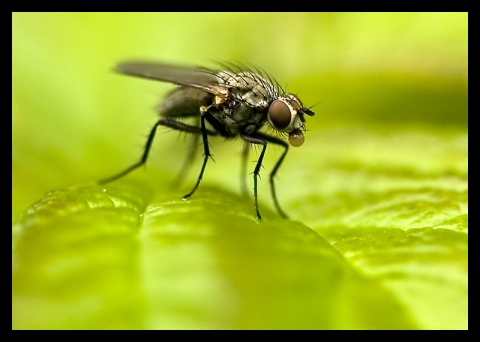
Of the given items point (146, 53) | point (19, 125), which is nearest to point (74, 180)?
point (19, 125)

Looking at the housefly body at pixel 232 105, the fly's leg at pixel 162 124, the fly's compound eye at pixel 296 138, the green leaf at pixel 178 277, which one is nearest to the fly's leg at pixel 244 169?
the housefly body at pixel 232 105

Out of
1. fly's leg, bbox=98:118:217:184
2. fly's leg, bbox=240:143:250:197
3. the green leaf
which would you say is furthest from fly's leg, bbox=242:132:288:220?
the green leaf

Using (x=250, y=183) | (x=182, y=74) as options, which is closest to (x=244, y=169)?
(x=250, y=183)

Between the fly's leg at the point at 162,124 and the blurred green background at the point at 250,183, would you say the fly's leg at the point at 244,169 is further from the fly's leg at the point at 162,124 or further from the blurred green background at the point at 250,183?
the fly's leg at the point at 162,124

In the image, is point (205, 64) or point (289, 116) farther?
point (205, 64)

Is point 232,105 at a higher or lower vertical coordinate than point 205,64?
lower

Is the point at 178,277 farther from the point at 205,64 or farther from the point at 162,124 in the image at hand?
the point at 205,64
